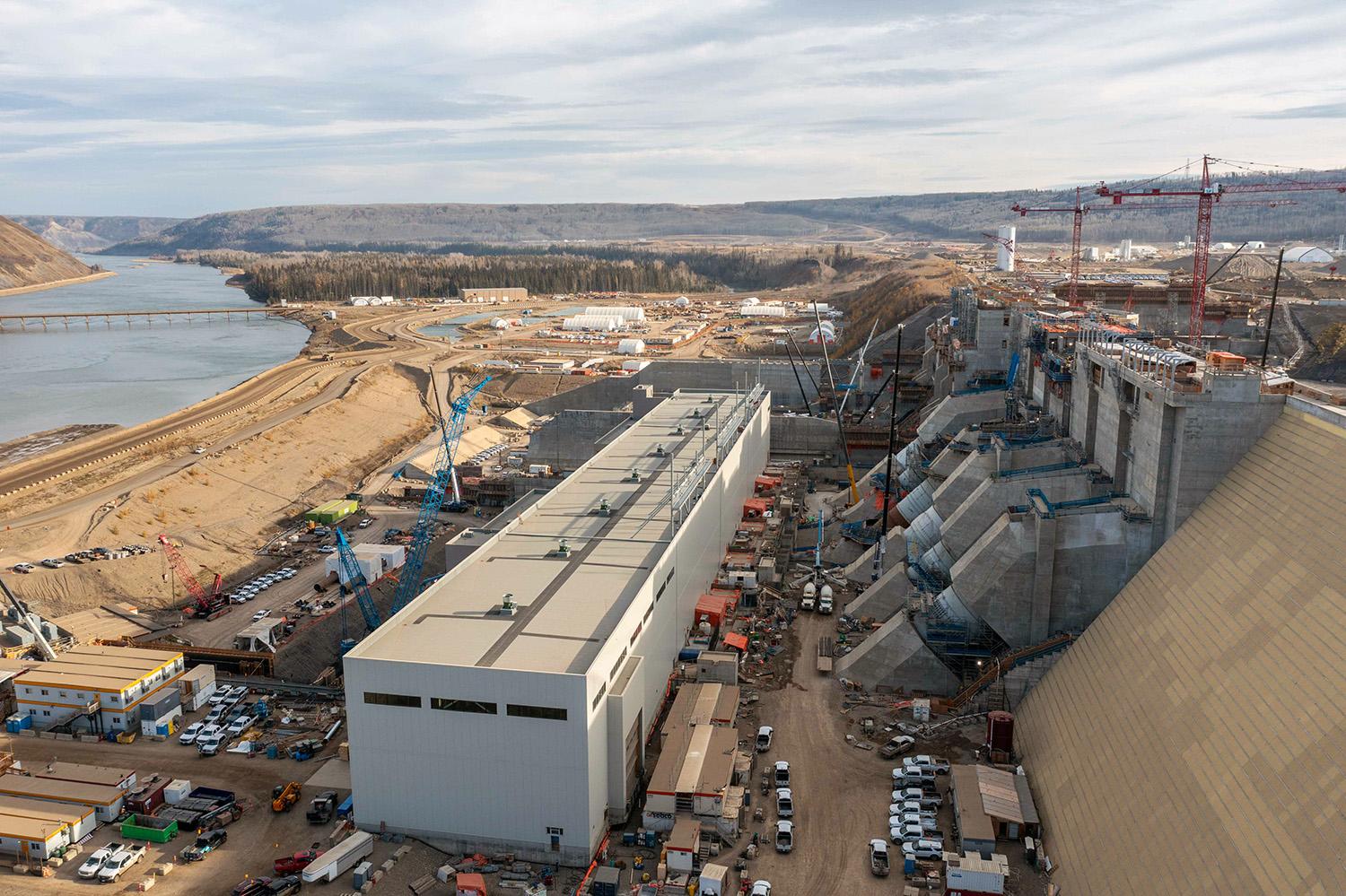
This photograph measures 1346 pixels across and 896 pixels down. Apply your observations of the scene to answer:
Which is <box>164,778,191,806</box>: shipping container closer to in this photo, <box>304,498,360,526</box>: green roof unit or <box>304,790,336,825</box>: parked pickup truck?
<box>304,790,336,825</box>: parked pickup truck

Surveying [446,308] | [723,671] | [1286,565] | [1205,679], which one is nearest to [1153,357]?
[1286,565]

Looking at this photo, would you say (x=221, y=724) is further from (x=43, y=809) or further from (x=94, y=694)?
(x=43, y=809)

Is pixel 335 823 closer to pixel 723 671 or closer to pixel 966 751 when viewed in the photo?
pixel 723 671

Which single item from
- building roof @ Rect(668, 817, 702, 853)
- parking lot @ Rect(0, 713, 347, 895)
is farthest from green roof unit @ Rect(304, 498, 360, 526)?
building roof @ Rect(668, 817, 702, 853)

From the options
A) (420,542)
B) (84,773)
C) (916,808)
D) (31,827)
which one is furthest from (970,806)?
(420,542)

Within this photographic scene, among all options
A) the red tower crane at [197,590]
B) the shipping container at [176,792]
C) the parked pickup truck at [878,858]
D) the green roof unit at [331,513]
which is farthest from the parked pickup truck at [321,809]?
the green roof unit at [331,513]
